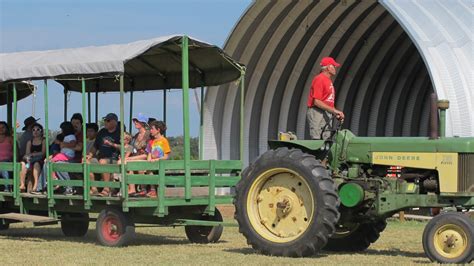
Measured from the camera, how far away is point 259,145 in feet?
86.8

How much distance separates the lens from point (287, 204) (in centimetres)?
1073

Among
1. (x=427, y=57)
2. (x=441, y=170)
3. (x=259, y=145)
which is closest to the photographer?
(x=441, y=170)

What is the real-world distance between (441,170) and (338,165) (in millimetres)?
1120

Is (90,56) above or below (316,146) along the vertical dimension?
above

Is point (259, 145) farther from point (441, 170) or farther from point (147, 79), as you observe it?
point (441, 170)

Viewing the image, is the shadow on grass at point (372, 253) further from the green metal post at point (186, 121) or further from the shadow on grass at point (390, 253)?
the green metal post at point (186, 121)

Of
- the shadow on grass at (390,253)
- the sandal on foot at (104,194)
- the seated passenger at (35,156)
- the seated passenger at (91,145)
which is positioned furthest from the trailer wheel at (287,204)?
the seated passenger at (35,156)

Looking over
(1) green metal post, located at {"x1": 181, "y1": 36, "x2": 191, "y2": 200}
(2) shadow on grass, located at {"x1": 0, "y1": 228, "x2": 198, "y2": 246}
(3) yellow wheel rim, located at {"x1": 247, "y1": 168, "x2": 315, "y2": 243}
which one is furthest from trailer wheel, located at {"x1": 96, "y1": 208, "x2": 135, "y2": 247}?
(3) yellow wheel rim, located at {"x1": 247, "y1": 168, "x2": 315, "y2": 243}

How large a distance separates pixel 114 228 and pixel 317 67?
13626 mm

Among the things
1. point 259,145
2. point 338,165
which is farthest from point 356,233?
point 259,145

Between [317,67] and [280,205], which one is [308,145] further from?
[317,67]

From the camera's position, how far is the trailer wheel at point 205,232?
13.0 meters

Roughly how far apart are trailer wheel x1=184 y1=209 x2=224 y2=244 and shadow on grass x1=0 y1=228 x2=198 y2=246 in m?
0.13

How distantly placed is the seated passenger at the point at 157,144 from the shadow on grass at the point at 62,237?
1097mm
